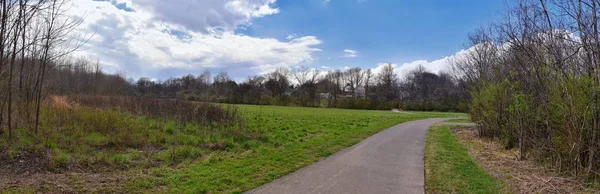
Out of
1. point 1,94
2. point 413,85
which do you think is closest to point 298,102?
point 413,85

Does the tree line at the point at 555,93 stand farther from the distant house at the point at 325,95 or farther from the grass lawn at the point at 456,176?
the distant house at the point at 325,95

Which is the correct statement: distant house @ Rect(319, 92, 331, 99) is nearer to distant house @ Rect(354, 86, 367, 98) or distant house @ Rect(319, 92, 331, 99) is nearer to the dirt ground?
distant house @ Rect(354, 86, 367, 98)

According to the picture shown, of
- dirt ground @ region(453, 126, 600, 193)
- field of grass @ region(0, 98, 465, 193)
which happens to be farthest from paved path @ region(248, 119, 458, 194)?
dirt ground @ region(453, 126, 600, 193)

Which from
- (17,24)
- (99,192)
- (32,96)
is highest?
(17,24)

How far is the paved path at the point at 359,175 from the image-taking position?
5679 millimetres

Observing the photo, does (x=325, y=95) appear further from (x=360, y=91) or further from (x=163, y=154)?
(x=163, y=154)

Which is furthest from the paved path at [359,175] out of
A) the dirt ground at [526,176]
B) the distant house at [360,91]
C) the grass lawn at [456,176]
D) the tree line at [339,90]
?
the distant house at [360,91]

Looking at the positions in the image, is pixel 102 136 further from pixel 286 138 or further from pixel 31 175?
pixel 286 138

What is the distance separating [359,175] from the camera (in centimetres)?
667

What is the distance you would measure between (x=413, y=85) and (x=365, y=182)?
8463 centimetres

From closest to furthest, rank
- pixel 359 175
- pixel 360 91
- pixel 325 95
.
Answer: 1. pixel 359 175
2. pixel 325 95
3. pixel 360 91

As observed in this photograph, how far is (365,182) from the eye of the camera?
6.13 meters

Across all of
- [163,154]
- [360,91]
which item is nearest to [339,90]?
[360,91]

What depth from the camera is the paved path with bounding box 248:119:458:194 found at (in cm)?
568
